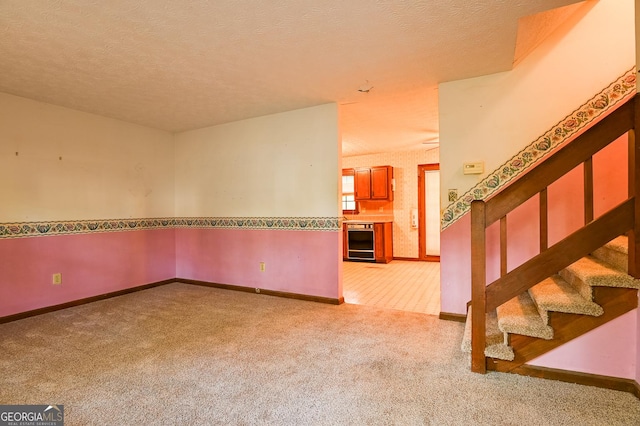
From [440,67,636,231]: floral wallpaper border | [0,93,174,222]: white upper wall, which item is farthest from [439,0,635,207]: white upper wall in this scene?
[0,93,174,222]: white upper wall

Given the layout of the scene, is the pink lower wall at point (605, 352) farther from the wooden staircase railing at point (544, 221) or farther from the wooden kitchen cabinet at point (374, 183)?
the wooden kitchen cabinet at point (374, 183)

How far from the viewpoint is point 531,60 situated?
2777 mm

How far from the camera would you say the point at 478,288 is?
6.81ft

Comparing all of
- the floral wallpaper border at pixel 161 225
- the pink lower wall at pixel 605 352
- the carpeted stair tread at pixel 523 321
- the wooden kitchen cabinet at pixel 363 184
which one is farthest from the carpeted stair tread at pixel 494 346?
the wooden kitchen cabinet at pixel 363 184

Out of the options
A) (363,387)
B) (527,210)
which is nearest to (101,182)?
(363,387)

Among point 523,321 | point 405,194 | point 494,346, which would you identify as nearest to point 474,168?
point 523,321

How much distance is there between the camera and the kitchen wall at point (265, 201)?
3.79m

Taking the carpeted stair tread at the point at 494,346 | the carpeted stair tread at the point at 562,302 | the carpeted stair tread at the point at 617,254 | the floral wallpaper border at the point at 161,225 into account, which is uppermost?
the floral wallpaper border at the point at 161,225

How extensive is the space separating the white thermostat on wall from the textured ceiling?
821mm

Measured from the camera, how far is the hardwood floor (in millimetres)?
3688

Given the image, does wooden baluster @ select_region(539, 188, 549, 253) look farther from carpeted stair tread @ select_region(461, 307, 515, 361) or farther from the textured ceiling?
the textured ceiling

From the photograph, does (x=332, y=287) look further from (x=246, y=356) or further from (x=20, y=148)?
(x=20, y=148)

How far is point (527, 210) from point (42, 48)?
4079 millimetres

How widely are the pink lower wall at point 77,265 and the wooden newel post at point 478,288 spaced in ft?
13.8
